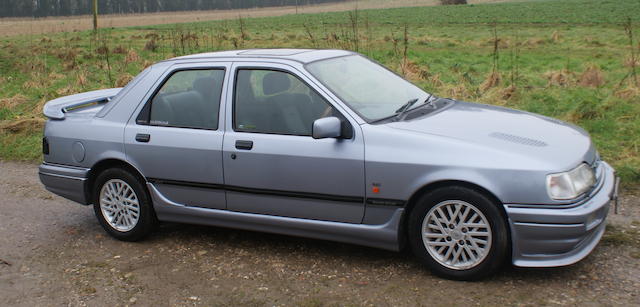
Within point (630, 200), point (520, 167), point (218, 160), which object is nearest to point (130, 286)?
point (218, 160)

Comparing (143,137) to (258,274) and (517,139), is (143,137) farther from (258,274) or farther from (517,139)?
(517,139)

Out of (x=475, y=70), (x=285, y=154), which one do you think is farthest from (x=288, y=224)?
(x=475, y=70)

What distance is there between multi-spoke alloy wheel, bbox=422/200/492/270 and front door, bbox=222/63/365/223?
0.54 m

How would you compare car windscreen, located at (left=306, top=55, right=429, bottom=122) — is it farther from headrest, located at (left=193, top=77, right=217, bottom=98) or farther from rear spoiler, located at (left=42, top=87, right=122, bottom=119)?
rear spoiler, located at (left=42, top=87, right=122, bottom=119)

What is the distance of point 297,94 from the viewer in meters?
5.43

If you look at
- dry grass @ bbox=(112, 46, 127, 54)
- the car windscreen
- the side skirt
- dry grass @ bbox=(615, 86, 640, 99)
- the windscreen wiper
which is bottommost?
the side skirt

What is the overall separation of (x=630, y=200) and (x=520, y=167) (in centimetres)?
271

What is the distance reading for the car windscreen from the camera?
5348 millimetres

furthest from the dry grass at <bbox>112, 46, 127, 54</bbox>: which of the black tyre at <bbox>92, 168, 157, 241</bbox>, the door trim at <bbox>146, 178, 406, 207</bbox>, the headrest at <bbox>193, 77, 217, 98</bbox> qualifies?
the door trim at <bbox>146, 178, 406, 207</bbox>

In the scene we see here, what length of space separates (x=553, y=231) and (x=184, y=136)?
9.65 ft

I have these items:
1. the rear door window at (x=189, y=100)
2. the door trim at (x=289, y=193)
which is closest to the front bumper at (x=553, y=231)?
the door trim at (x=289, y=193)

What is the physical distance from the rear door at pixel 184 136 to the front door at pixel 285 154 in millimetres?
128

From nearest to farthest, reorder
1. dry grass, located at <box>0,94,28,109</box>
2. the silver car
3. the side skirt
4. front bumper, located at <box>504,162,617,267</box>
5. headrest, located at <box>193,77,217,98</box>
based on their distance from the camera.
→ front bumper, located at <box>504,162,617,267</box>, the silver car, the side skirt, headrest, located at <box>193,77,217,98</box>, dry grass, located at <box>0,94,28,109</box>

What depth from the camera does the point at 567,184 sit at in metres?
4.52
